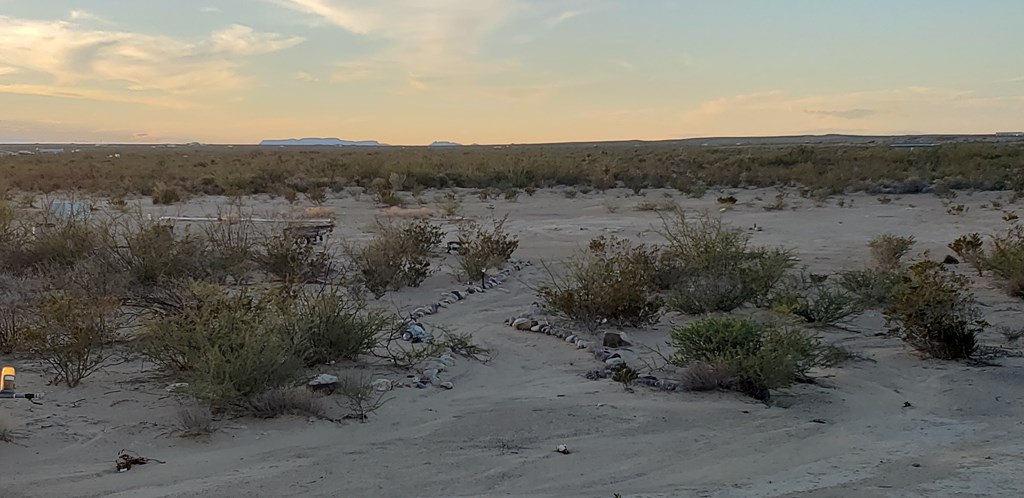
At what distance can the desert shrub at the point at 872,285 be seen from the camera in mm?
9023

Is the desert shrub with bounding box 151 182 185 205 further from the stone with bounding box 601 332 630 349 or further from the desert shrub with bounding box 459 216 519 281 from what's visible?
the stone with bounding box 601 332 630 349

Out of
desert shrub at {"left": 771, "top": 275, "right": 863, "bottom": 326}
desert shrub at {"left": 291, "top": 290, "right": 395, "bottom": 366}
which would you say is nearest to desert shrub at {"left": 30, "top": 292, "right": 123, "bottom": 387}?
desert shrub at {"left": 291, "top": 290, "right": 395, "bottom": 366}

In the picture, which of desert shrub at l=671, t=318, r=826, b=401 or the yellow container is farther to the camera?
desert shrub at l=671, t=318, r=826, b=401

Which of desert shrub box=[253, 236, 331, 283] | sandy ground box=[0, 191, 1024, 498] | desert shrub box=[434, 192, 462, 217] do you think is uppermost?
desert shrub box=[253, 236, 331, 283]

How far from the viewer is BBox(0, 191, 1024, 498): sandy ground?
4.33 metres

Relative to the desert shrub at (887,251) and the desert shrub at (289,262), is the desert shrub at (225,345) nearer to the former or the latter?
the desert shrub at (289,262)

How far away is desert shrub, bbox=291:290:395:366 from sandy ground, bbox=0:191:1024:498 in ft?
1.25

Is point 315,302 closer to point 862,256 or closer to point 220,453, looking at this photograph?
point 220,453

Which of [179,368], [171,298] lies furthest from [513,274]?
[179,368]

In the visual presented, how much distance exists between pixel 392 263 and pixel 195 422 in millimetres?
5295

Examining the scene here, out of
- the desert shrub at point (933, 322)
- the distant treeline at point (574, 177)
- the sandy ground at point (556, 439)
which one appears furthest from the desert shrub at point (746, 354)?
the distant treeline at point (574, 177)

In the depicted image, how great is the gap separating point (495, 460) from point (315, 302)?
91.9 inches

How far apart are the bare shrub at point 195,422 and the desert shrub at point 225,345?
0.31 ft

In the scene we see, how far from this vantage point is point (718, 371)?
5969mm
